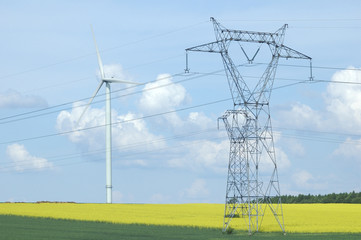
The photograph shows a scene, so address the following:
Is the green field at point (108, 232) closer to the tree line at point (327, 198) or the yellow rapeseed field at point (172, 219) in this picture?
the yellow rapeseed field at point (172, 219)

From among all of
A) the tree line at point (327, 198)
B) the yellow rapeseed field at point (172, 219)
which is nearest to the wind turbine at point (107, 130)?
the yellow rapeseed field at point (172, 219)

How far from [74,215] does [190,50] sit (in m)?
38.9

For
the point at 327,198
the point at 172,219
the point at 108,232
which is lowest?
the point at 108,232

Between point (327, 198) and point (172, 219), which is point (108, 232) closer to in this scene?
point (172, 219)

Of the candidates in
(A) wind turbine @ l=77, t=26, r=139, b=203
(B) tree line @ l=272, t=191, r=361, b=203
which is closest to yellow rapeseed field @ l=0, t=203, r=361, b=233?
(A) wind turbine @ l=77, t=26, r=139, b=203

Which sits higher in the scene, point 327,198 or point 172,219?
point 327,198

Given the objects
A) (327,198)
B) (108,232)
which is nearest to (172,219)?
(108,232)

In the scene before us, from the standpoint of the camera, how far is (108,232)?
7275 cm

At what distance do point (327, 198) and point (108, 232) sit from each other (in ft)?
383

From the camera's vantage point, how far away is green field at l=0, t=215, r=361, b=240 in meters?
66.0

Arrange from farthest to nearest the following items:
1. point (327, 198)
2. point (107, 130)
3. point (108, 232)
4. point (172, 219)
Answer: point (327, 198) → point (107, 130) → point (172, 219) → point (108, 232)

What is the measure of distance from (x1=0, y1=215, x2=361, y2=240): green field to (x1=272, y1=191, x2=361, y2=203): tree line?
100638 mm

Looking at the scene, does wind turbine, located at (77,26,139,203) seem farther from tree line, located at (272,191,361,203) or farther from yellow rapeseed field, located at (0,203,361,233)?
tree line, located at (272,191,361,203)

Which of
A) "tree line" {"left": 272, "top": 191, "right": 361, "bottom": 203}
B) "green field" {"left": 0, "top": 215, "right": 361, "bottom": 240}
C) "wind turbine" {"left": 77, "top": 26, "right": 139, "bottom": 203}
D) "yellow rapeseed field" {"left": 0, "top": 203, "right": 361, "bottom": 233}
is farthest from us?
"tree line" {"left": 272, "top": 191, "right": 361, "bottom": 203}
